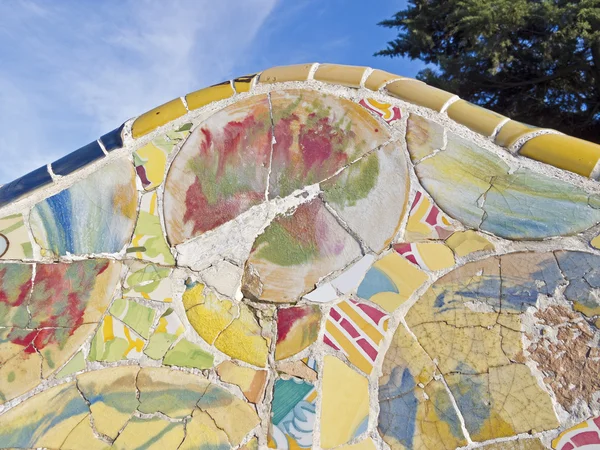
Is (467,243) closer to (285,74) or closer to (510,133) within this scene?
(510,133)

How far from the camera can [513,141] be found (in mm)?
1916

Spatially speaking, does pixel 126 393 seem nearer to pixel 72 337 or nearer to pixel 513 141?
pixel 72 337

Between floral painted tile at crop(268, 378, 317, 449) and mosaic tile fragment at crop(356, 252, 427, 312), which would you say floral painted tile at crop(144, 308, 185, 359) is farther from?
mosaic tile fragment at crop(356, 252, 427, 312)

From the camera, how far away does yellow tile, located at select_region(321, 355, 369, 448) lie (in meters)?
1.83

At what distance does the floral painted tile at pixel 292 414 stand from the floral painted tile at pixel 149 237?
70 centimetres

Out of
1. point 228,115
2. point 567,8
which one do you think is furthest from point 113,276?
point 567,8

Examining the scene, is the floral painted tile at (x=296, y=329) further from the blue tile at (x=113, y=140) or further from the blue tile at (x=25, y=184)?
the blue tile at (x=25, y=184)

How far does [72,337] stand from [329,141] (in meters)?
1.28

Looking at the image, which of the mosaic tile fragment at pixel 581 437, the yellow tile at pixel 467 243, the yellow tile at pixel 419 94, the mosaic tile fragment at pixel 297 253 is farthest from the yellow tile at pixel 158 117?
the mosaic tile fragment at pixel 581 437

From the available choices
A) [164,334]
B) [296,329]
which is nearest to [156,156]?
[164,334]

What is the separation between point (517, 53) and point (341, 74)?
4216 millimetres

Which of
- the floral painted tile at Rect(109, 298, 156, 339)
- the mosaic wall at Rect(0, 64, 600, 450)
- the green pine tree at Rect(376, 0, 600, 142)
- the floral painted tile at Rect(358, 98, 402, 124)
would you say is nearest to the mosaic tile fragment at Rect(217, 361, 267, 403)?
the mosaic wall at Rect(0, 64, 600, 450)

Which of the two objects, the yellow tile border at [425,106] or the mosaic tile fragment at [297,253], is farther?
the mosaic tile fragment at [297,253]

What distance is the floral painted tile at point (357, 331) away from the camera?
6.16 ft
